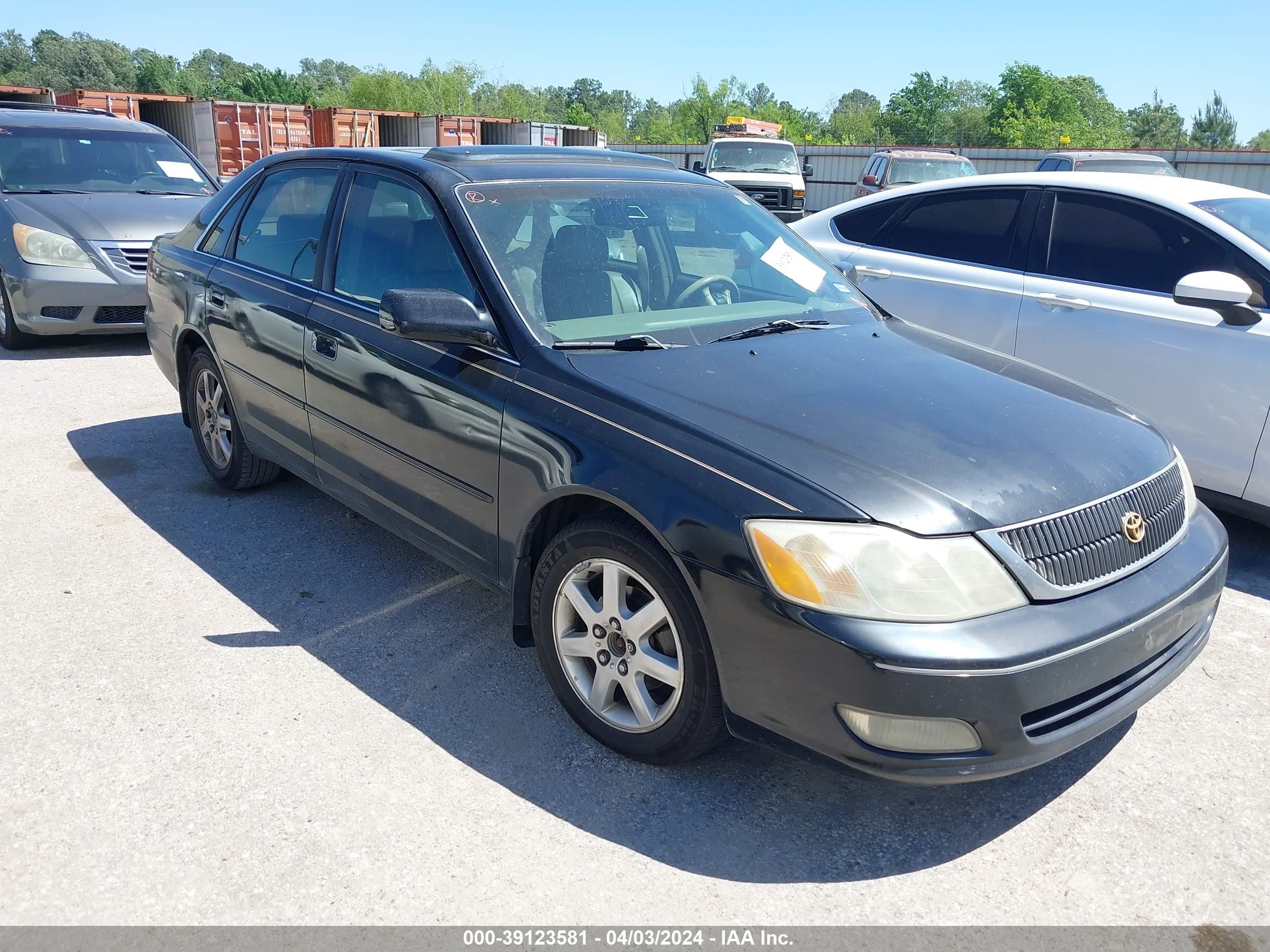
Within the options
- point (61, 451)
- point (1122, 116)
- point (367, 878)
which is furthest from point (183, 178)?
point (1122, 116)

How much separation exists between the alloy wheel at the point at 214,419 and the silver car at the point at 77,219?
9.97ft

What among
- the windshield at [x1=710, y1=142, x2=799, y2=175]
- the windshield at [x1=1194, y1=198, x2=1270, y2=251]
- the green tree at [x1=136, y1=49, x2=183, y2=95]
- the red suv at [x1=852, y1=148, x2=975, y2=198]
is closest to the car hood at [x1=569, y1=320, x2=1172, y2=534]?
the windshield at [x1=1194, y1=198, x2=1270, y2=251]

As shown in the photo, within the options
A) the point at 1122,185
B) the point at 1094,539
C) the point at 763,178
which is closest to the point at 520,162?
the point at 1094,539

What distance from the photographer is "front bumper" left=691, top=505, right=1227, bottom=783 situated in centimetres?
230

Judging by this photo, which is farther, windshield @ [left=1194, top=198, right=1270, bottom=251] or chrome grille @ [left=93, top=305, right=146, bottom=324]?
chrome grille @ [left=93, top=305, right=146, bottom=324]

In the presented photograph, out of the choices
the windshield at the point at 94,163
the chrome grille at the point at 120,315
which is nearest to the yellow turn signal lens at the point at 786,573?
the chrome grille at the point at 120,315

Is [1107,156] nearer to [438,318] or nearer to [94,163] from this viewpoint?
[94,163]

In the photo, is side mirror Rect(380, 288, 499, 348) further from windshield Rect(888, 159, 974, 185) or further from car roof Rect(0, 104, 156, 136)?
windshield Rect(888, 159, 974, 185)

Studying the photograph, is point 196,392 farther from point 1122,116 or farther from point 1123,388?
point 1122,116

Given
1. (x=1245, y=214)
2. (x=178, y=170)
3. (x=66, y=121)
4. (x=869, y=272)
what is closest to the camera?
(x=1245, y=214)

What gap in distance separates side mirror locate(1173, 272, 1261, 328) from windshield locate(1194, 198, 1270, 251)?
39 centimetres

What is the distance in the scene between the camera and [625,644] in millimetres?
2828

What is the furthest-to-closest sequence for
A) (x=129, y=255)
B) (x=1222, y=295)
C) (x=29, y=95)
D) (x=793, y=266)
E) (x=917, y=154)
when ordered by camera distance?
(x=29, y=95) < (x=917, y=154) < (x=129, y=255) < (x=1222, y=295) < (x=793, y=266)

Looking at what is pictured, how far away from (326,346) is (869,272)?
3.30 m
